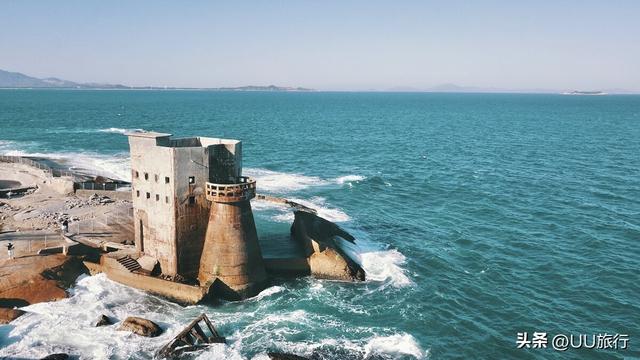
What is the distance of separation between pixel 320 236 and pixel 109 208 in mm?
23430

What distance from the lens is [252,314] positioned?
3844 cm

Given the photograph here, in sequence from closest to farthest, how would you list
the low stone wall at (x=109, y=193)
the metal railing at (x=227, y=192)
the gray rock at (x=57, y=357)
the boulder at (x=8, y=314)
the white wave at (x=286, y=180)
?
1. the gray rock at (x=57, y=357)
2. the boulder at (x=8, y=314)
3. the metal railing at (x=227, y=192)
4. the low stone wall at (x=109, y=193)
5. the white wave at (x=286, y=180)

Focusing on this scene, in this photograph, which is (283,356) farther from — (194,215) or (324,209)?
(324,209)

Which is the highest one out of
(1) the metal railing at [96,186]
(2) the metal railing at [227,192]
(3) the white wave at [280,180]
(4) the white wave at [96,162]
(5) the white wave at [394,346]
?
(2) the metal railing at [227,192]

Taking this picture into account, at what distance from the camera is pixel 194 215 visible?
41250mm

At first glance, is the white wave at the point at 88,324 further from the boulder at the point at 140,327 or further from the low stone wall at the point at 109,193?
the low stone wall at the point at 109,193

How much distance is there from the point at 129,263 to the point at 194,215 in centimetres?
676

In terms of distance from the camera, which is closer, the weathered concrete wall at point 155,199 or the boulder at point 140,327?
the boulder at point 140,327

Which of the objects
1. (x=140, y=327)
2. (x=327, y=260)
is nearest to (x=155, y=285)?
(x=140, y=327)

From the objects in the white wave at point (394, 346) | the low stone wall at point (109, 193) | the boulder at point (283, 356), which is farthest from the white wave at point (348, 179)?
the boulder at point (283, 356)

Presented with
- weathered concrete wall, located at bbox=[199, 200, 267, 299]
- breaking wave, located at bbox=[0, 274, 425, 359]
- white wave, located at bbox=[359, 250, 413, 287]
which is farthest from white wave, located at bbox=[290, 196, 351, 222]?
breaking wave, located at bbox=[0, 274, 425, 359]

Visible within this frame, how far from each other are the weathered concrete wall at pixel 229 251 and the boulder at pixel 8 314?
1271 cm

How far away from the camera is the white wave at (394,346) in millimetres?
34031

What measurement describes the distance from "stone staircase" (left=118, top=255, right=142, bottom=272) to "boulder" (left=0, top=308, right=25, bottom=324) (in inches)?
308
